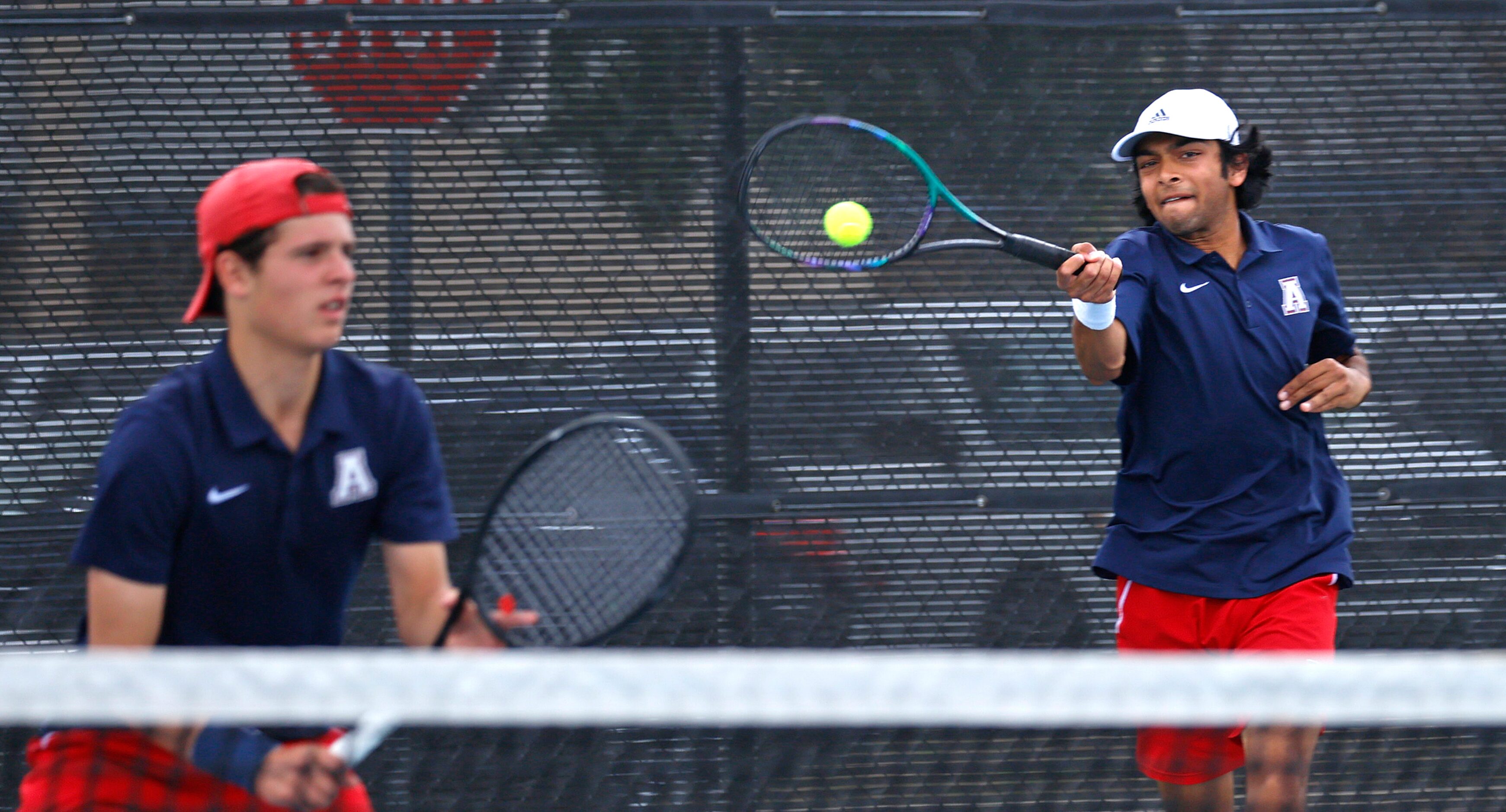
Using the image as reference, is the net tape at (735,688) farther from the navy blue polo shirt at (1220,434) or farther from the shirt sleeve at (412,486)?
the navy blue polo shirt at (1220,434)

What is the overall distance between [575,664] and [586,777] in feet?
5.74

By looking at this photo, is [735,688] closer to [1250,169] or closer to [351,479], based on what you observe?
[351,479]

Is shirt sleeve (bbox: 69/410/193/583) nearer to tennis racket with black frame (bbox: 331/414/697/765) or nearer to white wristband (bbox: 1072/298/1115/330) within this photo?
tennis racket with black frame (bbox: 331/414/697/765)

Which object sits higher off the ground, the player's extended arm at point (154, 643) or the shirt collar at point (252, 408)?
the shirt collar at point (252, 408)

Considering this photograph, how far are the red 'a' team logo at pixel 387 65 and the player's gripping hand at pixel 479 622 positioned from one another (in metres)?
1.40

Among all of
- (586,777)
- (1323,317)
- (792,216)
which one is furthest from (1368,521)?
(586,777)

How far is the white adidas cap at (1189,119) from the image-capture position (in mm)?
2553

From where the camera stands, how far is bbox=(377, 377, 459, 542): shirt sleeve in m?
1.92

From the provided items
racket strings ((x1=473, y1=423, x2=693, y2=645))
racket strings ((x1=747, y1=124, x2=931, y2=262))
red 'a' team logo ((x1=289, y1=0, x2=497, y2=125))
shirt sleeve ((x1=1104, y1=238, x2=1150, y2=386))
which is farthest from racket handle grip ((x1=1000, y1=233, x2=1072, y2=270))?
red 'a' team logo ((x1=289, y1=0, x2=497, y2=125))

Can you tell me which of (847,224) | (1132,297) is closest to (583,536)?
(847,224)

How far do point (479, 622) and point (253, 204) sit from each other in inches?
23.8

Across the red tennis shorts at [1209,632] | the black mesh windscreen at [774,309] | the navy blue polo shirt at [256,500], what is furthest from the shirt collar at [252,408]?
the red tennis shorts at [1209,632]

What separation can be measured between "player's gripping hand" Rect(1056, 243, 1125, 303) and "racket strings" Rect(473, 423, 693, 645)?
78cm

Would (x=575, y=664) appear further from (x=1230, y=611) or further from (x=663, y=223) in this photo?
(x=663, y=223)
